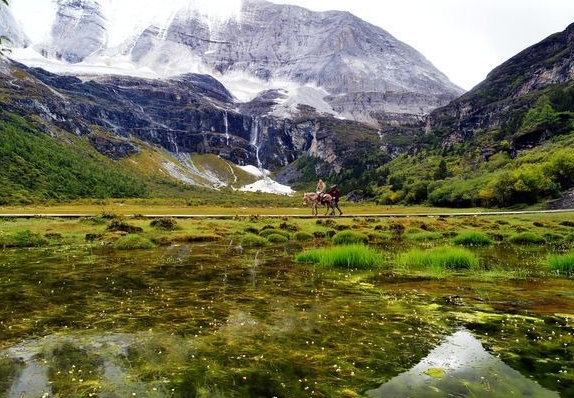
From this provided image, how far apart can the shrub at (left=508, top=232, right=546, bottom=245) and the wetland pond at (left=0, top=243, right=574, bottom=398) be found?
880 inches

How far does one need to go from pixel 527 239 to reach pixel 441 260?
21573 millimetres

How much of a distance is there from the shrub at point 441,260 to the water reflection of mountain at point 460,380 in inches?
556

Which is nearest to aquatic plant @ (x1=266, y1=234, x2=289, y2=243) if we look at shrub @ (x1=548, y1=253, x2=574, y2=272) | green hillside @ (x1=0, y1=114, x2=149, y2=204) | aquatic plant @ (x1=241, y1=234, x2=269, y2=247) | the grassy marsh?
aquatic plant @ (x1=241, y1=234, x2=269, y2=247)

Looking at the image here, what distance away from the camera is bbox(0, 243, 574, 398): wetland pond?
374 inches

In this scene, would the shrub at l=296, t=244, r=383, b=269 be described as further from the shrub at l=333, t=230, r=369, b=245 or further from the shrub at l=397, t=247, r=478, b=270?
the shrub at l=333, t=230, r=369, b=245

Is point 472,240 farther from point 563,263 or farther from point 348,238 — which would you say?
point 563,263

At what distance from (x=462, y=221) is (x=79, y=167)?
597ft

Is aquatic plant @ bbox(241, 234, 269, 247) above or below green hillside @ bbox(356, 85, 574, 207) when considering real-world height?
below

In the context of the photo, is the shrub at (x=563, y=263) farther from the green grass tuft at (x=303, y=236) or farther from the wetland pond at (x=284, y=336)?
the green grass tuft at (x=303, y=236)

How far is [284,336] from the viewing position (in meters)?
12.6

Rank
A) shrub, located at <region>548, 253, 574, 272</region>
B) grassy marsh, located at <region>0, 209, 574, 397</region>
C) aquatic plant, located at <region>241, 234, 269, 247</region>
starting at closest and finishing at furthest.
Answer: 1. grassy marsh, located at <region>0, 209, 574, 397</region>
2. shrub, located at <region>548, 253, 574, 272</region>
3. aquatic plant, located at <region>241, 234, 269, 247</region>

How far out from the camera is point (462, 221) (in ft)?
184

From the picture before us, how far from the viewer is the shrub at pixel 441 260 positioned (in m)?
25.4

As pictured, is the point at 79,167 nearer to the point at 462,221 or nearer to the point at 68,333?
Answer: the point at 462,221
